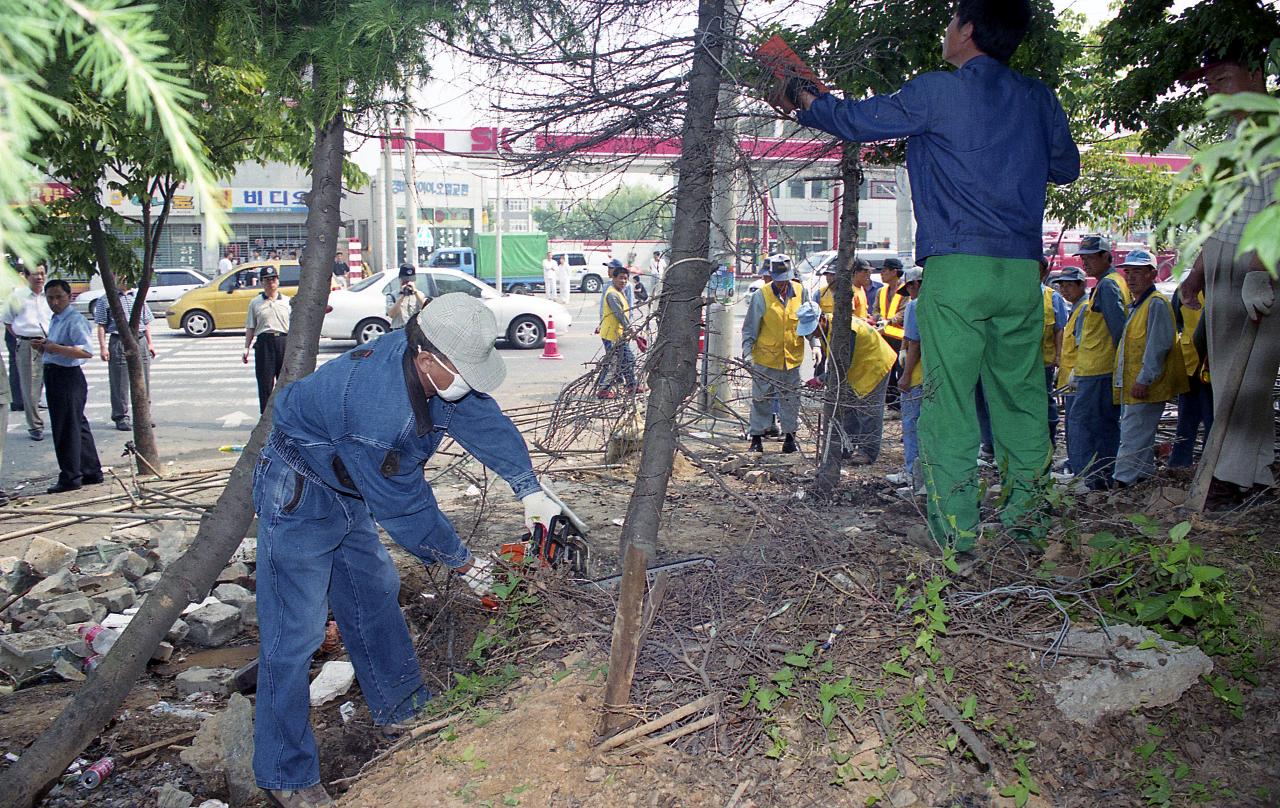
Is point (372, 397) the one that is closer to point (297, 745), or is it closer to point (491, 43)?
point (297, 745)

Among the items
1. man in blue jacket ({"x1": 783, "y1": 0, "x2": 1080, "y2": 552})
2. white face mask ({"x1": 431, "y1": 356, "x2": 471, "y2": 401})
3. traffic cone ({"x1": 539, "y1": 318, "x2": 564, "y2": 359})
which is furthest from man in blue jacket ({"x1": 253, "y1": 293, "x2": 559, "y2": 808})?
traffic cone ({"x1": 539, "y1": 318, "x2": 564, "y2": 359})

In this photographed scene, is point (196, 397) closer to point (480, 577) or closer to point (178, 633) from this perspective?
point (178, 633)

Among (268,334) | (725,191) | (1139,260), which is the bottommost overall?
(268,334)

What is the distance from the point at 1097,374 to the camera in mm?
6805

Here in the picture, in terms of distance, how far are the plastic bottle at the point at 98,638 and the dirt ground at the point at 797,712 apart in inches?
28.7

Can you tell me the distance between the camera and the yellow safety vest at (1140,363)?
6211 mm

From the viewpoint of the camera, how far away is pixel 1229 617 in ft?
10.6

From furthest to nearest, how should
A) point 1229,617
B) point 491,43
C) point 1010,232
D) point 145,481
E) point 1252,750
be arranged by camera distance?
point 145,481 → point 491,43 → point 1010,232 → point 1229,617 → point 1252,750

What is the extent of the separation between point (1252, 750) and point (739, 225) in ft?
8.81

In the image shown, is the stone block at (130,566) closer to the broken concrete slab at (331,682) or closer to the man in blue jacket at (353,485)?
the broken concrete slab at (331,682)

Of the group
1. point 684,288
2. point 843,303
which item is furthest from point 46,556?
point 843,303

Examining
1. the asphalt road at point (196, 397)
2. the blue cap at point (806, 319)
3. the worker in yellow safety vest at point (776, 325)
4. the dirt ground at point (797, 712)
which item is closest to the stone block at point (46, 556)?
the dirt ground at point (797, 712)

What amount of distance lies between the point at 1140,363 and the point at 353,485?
5.42 metres

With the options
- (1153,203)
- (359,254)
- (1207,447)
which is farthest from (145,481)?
(359,254)
